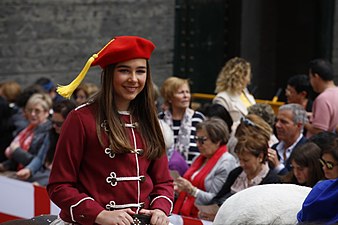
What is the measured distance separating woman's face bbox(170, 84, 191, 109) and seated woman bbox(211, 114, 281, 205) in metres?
1.99

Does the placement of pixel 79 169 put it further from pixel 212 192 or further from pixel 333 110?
pixel 333 110

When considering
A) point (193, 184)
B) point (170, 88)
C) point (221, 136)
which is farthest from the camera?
point (170, 88)

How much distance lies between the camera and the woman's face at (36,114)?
9.83 m

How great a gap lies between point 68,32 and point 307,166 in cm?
755

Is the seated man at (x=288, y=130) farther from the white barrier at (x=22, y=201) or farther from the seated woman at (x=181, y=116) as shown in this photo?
the white barrier at (x=22, y=201)

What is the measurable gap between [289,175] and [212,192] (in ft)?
2.78

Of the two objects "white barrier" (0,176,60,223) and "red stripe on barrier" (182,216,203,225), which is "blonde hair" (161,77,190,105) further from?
"red stripe on barrier" (182,216,203,225)

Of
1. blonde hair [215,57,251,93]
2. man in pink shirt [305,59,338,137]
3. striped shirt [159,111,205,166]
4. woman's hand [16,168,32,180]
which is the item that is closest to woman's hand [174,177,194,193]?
striped shirt [159,111,205,166]

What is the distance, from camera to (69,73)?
13828mm

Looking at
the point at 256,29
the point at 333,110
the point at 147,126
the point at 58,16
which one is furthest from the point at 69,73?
the point at 147,126

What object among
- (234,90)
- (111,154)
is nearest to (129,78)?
(111,154)

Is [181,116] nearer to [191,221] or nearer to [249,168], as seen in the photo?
[249,168]

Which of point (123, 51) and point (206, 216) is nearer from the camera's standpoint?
point (123, 51)

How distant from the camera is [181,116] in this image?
31.6 feet
